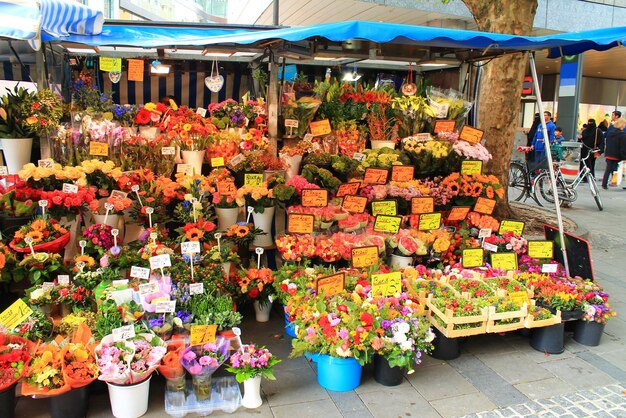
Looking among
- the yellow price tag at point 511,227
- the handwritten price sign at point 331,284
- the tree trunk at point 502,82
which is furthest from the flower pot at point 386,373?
the tree trunk at point 502,82

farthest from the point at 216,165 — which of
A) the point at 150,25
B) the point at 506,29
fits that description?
the point at 506,29

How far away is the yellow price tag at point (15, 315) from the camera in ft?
10.9

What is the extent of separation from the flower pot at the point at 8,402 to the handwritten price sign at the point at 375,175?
3.61 metres

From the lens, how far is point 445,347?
397cm

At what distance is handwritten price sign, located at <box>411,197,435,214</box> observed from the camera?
16.8 ft

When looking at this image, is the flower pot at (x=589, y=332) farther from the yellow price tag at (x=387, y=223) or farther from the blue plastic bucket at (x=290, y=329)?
the blue plastic bucket at (x=290, y=329)

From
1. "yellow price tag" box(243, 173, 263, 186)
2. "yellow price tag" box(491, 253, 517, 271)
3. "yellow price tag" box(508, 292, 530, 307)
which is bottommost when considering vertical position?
"yellow price tag" box(508, 292, 530, 307)

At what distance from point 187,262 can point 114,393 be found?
4.15 ft

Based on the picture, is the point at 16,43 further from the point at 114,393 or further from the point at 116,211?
the point at 114,393

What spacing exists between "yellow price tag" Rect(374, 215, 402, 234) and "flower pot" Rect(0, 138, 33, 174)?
3.47 m

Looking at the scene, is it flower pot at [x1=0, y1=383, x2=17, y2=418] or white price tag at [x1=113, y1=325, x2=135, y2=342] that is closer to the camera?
flower pot at [x1=0, y1=383, x2=17, y2=418]

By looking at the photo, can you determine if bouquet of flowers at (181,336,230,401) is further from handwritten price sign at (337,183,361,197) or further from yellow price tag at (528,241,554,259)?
yellow price tag at (528,241,554,259)

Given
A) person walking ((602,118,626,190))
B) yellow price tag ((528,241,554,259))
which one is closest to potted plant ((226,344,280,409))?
yellow price tag ((528,241,554,259))

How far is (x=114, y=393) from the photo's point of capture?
3068 mm
